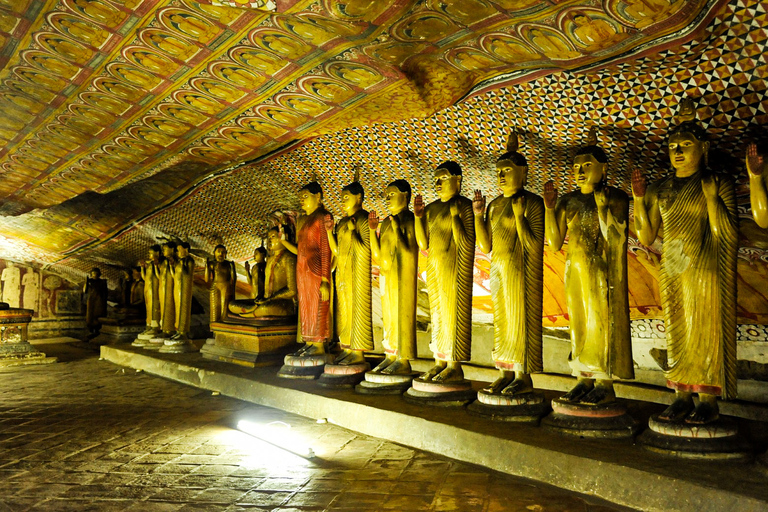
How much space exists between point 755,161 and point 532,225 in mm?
1474

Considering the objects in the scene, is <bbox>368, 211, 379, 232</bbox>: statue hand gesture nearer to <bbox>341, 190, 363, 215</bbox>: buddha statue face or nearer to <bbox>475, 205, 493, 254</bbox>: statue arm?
<bbox>341, 190, 363, 215</bbox>: buddha statue face

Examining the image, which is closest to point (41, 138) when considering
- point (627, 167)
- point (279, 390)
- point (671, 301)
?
point (279, 390)

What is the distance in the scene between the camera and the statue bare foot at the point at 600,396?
12.0ft

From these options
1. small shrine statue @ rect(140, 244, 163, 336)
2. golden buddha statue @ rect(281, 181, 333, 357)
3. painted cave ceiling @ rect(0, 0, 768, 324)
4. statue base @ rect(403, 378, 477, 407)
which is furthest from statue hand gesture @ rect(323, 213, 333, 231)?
small shrine statue @ rect(140, 244, 163, 336)

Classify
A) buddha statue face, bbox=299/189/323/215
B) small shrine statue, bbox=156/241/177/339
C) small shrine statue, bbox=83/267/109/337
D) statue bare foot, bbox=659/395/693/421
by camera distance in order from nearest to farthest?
statue bare foot, bbox=659/395/693/421 < buddha statue face, bbox=299/189/323/215 < small shrine statue, bbox=156/241/177/339 < small shrine statue, bbox=83/267/109/337

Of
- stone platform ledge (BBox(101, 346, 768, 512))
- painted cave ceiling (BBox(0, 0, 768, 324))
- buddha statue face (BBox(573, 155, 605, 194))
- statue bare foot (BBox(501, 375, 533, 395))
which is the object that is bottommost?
stone platform ledge (BBox(101, 346, 768, 512))

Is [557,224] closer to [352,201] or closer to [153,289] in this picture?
[352,201]

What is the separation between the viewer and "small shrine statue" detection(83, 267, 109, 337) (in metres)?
14.0

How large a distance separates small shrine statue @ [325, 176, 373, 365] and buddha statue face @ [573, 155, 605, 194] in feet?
7.33

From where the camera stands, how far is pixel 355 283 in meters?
5.50

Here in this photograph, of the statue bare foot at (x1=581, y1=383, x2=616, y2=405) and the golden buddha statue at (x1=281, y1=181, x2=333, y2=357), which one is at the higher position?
the golden buddha statue at (x1=281, y1=181, x2=333, y2=357)

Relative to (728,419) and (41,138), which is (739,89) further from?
(41,138)

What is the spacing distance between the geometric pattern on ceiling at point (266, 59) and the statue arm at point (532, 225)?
109cm

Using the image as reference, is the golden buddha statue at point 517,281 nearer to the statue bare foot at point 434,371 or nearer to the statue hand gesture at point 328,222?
the statue bare foot at point 434,371
